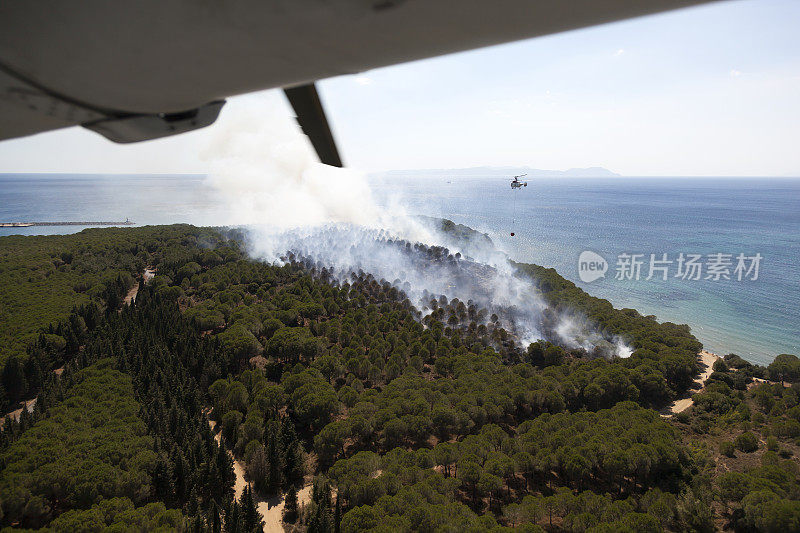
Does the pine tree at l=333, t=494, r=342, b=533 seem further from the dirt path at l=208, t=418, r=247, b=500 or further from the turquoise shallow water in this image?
the turquoise shallow water

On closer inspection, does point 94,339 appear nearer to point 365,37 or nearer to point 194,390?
point 194,390

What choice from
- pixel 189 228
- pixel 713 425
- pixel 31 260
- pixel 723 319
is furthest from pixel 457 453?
pixel 189 228

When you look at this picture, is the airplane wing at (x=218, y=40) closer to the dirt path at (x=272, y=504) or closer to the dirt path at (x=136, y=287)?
the dirt path at (x=272, y=504)

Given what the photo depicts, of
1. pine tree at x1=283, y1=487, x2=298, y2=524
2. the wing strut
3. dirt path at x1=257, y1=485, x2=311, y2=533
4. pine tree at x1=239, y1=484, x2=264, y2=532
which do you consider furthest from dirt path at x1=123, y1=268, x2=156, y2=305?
the wing strut

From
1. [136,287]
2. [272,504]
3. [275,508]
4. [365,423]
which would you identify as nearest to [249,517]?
[275,508]

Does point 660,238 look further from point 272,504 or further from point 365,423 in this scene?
point 272,504
